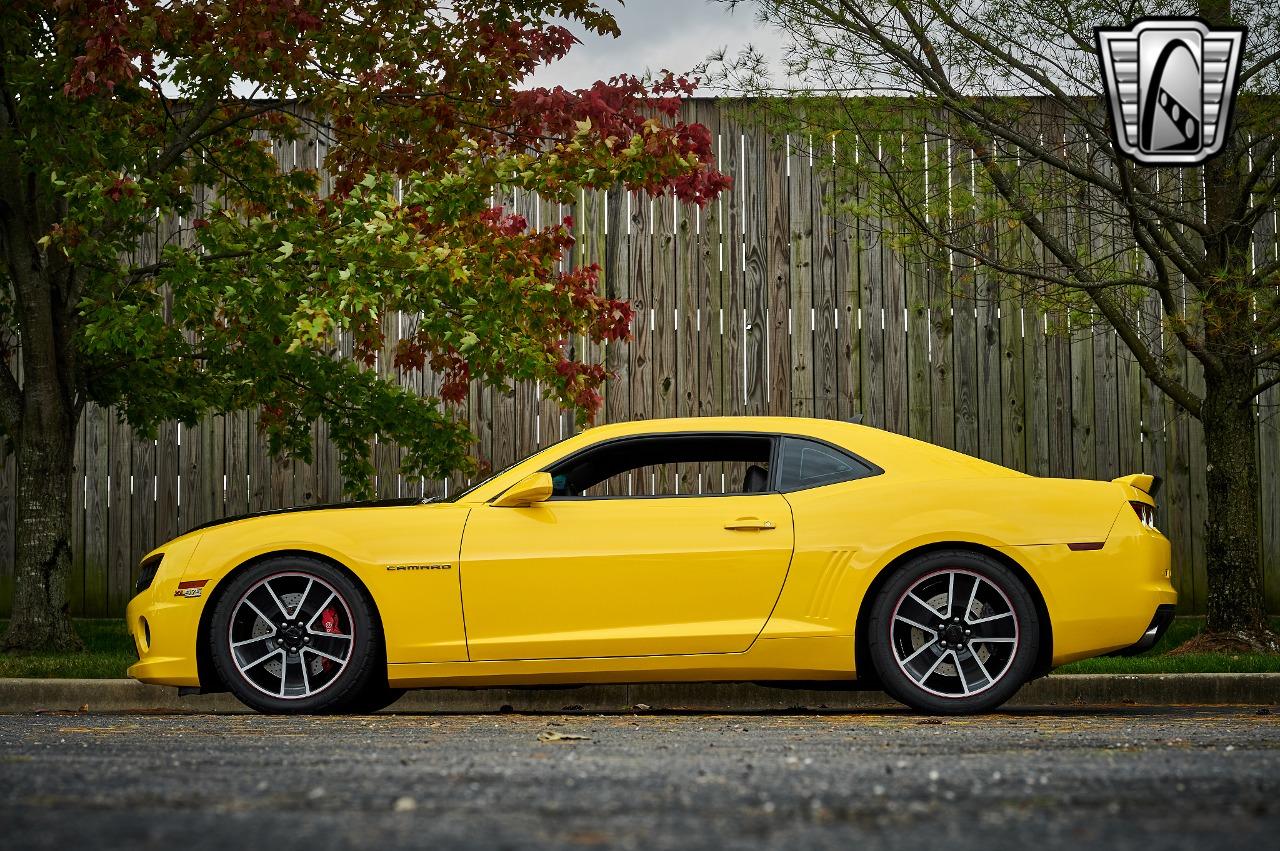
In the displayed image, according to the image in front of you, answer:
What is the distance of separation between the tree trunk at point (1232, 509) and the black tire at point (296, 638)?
5.68 meters

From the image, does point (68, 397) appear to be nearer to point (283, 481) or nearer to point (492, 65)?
point (283, 481)

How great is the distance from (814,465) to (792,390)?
14.2 ft

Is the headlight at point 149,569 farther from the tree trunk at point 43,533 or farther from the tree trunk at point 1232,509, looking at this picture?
the tree trunk at point 1232,509

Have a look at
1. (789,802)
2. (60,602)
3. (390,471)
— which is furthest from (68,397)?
(789,802)

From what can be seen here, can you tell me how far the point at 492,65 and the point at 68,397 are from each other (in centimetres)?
357

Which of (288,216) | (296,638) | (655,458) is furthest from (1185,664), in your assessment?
(288,216)

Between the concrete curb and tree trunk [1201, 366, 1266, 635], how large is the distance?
1.73 m

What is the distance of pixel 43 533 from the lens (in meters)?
9.33

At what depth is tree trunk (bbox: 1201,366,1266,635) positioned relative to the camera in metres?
9.30

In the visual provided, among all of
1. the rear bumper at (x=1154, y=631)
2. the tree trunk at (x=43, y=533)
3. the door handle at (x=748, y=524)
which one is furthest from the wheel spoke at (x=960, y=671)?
the tree trunk at (x=43, y=533)

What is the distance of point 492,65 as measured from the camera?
923 cm

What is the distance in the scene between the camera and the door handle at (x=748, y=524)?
6.41 meters

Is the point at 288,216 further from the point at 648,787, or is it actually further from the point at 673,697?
the point at 648,787

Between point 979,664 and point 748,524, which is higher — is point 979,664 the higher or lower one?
the lower one
